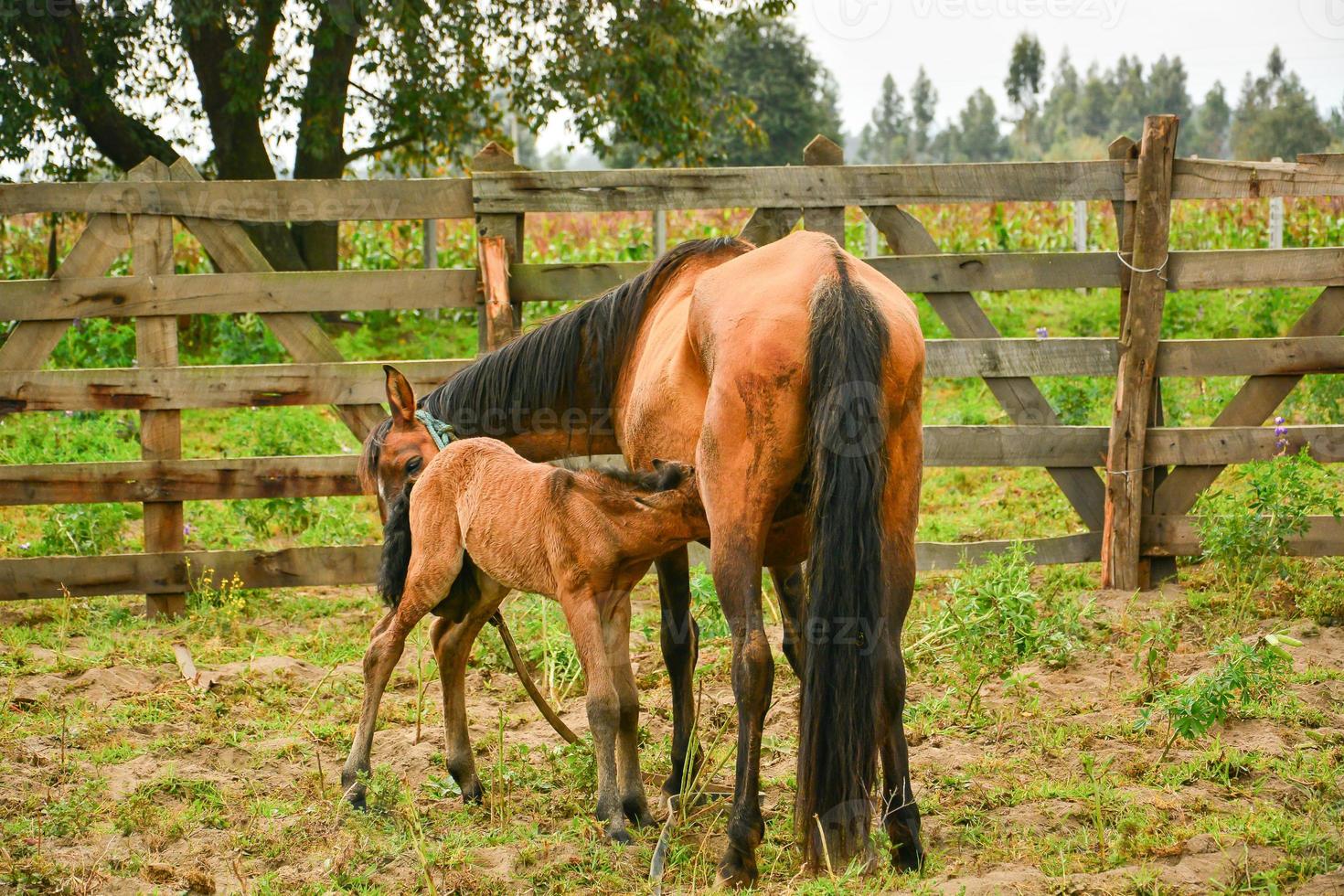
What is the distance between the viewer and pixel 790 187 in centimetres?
653

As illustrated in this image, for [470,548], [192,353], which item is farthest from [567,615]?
[192,353]

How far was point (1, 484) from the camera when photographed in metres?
6.70

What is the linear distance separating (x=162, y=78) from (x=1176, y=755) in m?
12.3

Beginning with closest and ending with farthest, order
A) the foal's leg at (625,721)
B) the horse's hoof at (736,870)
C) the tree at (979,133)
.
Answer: the horse's hoof at (736,870) < the foal's leg at (625,721) < the tree at (979,133)

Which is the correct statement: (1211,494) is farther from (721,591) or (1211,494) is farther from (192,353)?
(192,353)

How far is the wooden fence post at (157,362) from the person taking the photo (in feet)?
21.9

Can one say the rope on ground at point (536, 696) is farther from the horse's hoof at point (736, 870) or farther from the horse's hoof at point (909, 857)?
the horse's hoof at point (909, 857)

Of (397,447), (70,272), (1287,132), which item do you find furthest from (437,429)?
(1287,132)

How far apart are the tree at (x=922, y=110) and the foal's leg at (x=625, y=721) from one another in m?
90.6

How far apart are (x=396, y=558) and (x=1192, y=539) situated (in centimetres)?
450

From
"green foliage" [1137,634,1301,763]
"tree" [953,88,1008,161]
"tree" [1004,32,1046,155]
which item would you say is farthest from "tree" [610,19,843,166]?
"tree" [953,88,1008,161]

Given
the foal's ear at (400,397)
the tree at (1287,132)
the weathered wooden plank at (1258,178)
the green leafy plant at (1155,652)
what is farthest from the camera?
the tree at (1287,132)

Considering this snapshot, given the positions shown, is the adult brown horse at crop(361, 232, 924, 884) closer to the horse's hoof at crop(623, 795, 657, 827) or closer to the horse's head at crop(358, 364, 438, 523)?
the horse's hoof at crop(623, 795, 657, 827)

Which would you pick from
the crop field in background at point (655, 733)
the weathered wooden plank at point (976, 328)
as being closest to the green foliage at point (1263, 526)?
the crop field in background at point (655, 733)
